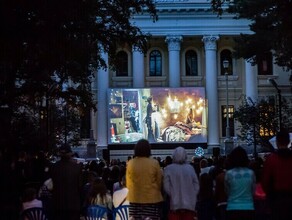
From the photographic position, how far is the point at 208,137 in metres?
61.0

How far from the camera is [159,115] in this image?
59031mm

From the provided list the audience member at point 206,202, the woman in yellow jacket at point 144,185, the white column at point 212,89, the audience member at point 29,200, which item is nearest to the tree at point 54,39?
the audience member at point 29,200

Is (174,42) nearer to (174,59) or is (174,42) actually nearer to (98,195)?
(174,59)

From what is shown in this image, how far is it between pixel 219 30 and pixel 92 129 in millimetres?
13901

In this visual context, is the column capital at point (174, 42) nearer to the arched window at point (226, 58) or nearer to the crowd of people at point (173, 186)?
the arched window at point (226, 58)

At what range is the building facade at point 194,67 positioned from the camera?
61.8 metres

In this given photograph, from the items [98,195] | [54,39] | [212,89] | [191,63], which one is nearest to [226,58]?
[191,63]

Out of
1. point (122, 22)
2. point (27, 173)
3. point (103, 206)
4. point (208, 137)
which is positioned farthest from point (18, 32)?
Answer: point (208, 137)

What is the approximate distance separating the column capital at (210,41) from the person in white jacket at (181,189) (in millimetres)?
52751

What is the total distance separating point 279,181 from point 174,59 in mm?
53187

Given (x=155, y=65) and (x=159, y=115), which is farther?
(x=155, y=65)

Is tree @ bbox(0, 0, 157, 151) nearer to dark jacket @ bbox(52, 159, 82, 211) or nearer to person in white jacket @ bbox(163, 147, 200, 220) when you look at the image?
dark jacket @ bbox(52, 159, 82, 211)

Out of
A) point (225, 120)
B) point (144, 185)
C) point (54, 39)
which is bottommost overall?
point (144, 185)

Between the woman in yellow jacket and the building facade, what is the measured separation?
49.6 m
